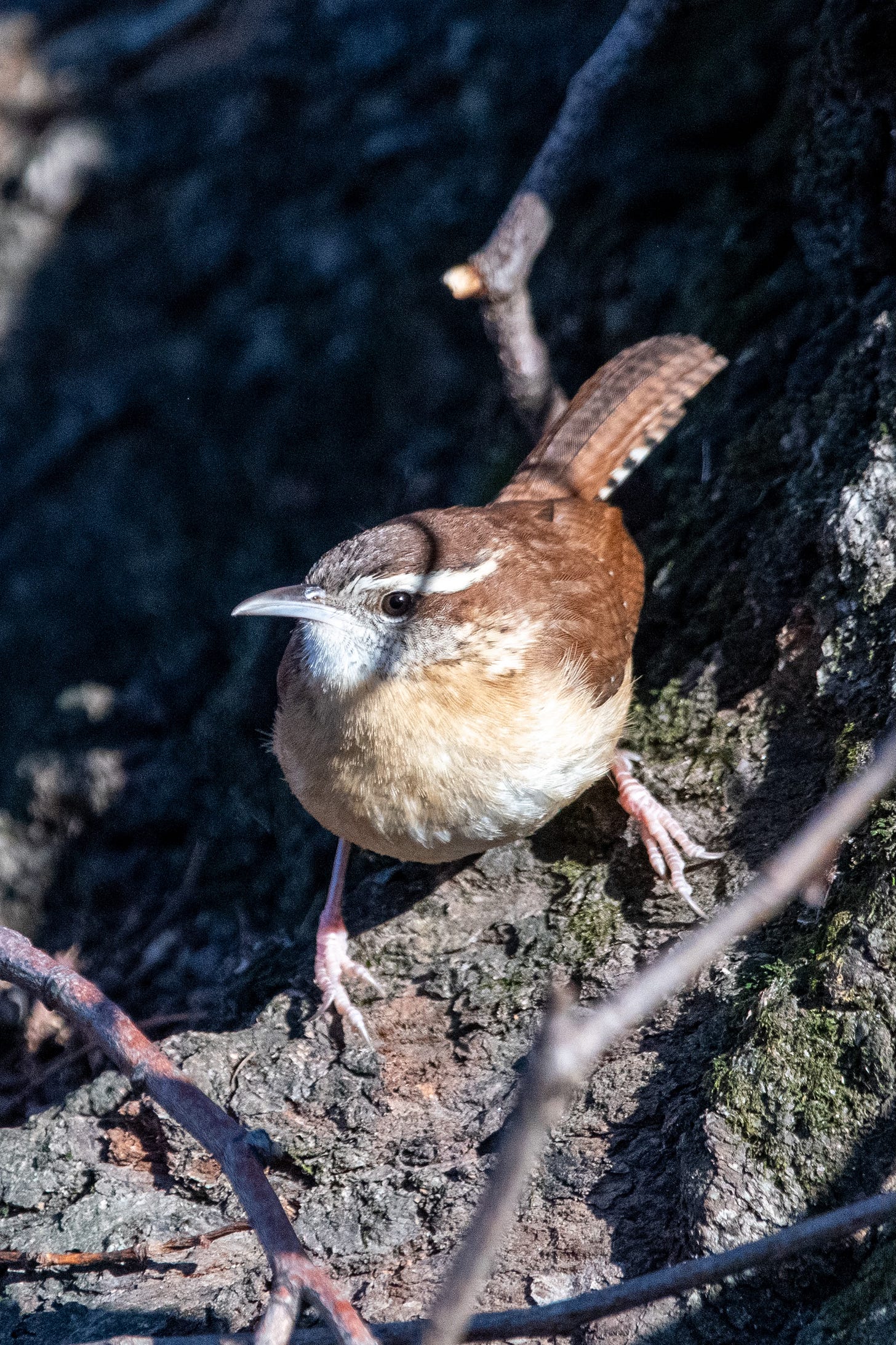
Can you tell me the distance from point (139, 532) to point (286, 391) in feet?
3.97

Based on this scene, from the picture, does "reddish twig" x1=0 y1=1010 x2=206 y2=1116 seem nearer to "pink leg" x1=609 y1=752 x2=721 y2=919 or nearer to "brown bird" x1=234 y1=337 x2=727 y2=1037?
"brown bird" x1=234 y1=337 x2=727 y2=1037

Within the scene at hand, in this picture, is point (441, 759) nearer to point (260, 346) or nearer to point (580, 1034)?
point (580, 1034)

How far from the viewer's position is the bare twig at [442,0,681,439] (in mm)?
4938

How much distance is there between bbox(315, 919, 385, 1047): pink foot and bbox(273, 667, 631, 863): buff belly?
50 cm

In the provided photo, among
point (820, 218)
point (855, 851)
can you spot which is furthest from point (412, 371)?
point (855, 851)

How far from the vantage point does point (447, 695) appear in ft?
11.2

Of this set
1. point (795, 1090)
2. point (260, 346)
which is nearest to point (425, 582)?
point (795, 1090)

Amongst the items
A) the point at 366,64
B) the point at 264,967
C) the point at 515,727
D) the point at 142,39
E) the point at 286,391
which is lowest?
the point at 264,967

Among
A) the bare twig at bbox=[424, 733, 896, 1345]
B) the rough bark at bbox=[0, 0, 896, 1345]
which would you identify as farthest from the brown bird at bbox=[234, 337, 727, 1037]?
the bare twig at bbox=[424, 733, 896, 1345]

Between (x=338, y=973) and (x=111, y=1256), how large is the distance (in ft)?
3.53

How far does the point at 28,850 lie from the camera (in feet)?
18.5

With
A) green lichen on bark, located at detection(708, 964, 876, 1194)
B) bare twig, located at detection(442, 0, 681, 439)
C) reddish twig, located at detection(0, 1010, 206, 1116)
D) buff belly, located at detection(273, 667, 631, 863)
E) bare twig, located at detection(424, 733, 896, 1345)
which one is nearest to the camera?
bare twig, located at detection(424, 733, 896, 1345)

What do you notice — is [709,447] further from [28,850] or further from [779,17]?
[28,850]

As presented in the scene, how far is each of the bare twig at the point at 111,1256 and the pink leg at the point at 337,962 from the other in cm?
72
